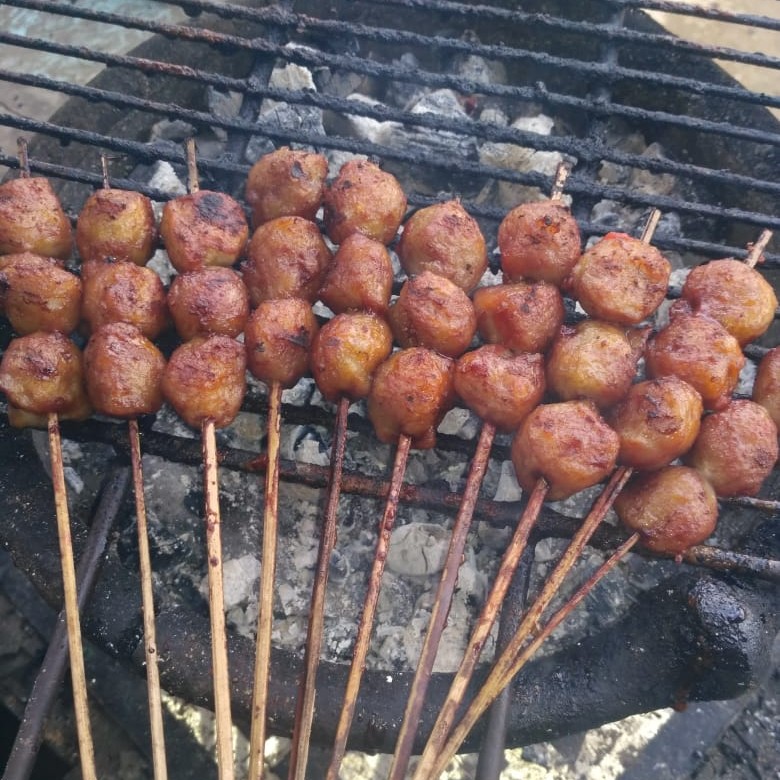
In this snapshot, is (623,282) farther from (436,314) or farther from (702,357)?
(436,314)

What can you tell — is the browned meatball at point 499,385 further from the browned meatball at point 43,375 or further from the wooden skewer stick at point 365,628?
the browned meatball at point 43,375

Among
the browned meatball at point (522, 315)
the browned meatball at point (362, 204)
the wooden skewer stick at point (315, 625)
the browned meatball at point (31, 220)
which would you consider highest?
the browned meatball at point (362, 204)

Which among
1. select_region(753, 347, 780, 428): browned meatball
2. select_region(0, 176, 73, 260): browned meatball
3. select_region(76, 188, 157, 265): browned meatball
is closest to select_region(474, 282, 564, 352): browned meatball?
select_region(753, 347, 780, 428): browned meatball

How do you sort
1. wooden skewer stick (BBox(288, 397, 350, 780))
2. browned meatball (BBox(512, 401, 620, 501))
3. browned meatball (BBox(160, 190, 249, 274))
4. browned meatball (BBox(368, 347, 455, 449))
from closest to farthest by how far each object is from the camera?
wooden skewer stick (BBox(288, 397, 350, 780)), browned meatball (BBox(512, 401, 620, 501)), browned meatball (BBox(368, 347, 455, 449)), browned meatball (BBox(160, 190, 249, 274))

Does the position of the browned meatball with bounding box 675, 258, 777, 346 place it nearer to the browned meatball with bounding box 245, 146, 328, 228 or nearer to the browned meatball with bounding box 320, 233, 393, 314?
the browned meatball with bounding box 320, 233, 393, 314

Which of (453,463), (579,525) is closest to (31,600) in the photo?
(453,463)

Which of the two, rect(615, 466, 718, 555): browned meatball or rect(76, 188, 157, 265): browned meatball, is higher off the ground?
rect(76, 188, 157, 265): browned meatball

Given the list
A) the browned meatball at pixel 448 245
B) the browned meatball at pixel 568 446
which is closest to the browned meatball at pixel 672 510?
the browned meatball at pixel 568 446
